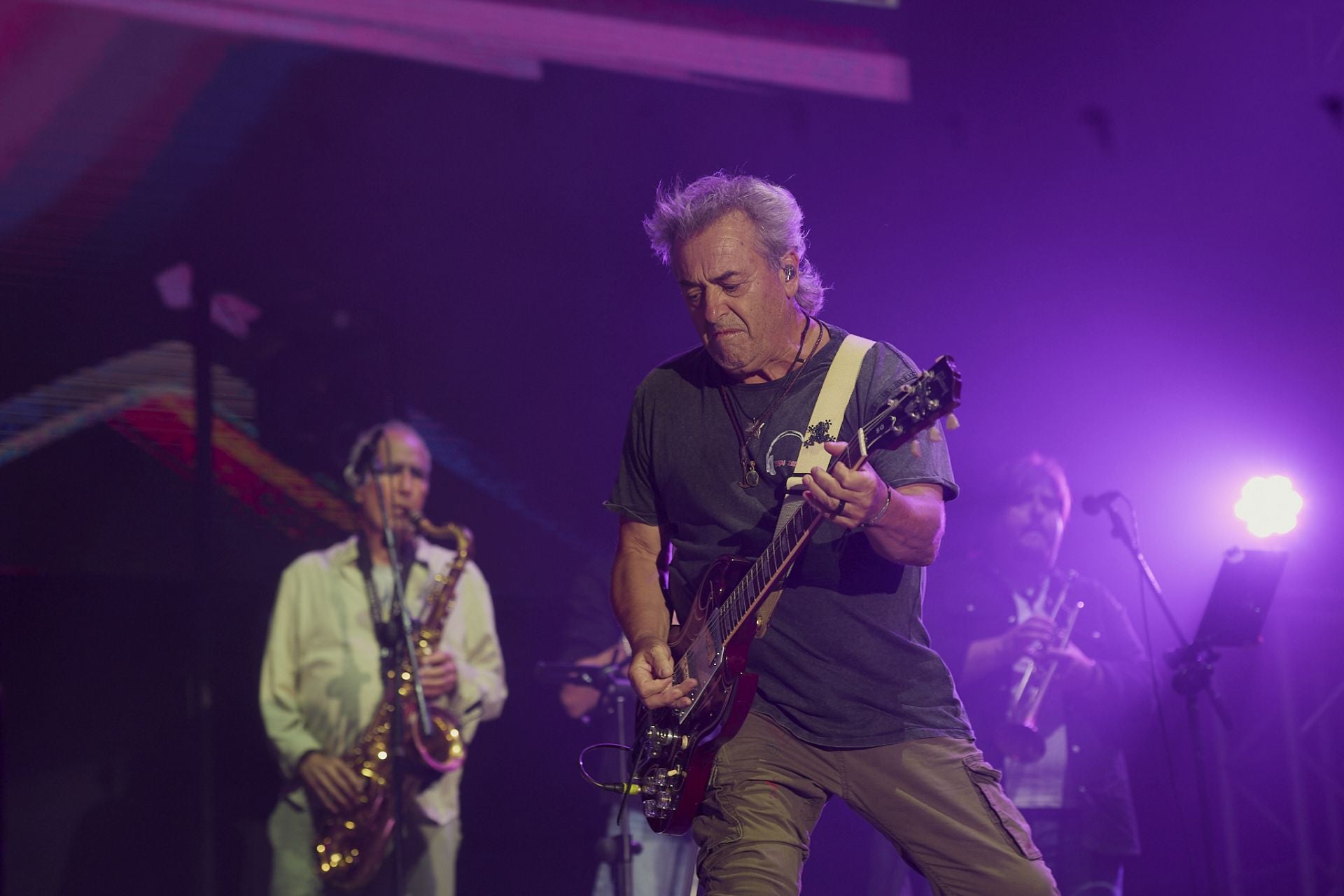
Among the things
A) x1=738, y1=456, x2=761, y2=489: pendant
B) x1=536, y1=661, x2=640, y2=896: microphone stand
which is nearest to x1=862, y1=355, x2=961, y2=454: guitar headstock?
x1=738, y1=456, x2=761, y2=489: pendant

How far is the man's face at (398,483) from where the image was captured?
5871 millimetres

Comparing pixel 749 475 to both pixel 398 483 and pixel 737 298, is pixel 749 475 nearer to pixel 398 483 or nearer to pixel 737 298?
pixel 737 298

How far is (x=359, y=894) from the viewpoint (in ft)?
18.0

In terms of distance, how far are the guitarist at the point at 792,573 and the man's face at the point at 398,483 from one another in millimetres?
2736

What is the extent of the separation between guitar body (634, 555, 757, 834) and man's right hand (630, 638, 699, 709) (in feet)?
0.13

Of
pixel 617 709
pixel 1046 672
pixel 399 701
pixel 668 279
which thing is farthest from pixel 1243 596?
pixel 399 701

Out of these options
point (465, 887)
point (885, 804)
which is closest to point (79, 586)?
point (465, 887)

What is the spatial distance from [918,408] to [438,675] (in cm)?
377

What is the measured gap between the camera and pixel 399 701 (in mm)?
5504

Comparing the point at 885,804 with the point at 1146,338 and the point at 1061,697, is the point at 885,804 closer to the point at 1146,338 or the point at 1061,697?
the point at 1061,697

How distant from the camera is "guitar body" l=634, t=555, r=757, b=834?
2.81m

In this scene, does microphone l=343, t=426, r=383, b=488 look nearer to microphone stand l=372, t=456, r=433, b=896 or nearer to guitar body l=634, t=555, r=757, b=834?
microphone stand l=372, t=456, r=433, b=896

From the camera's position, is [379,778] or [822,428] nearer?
[822,428]

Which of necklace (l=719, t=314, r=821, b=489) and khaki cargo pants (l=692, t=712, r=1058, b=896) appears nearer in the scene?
khaki cargo pants (l=692, t=712, r=1058, b=896)
